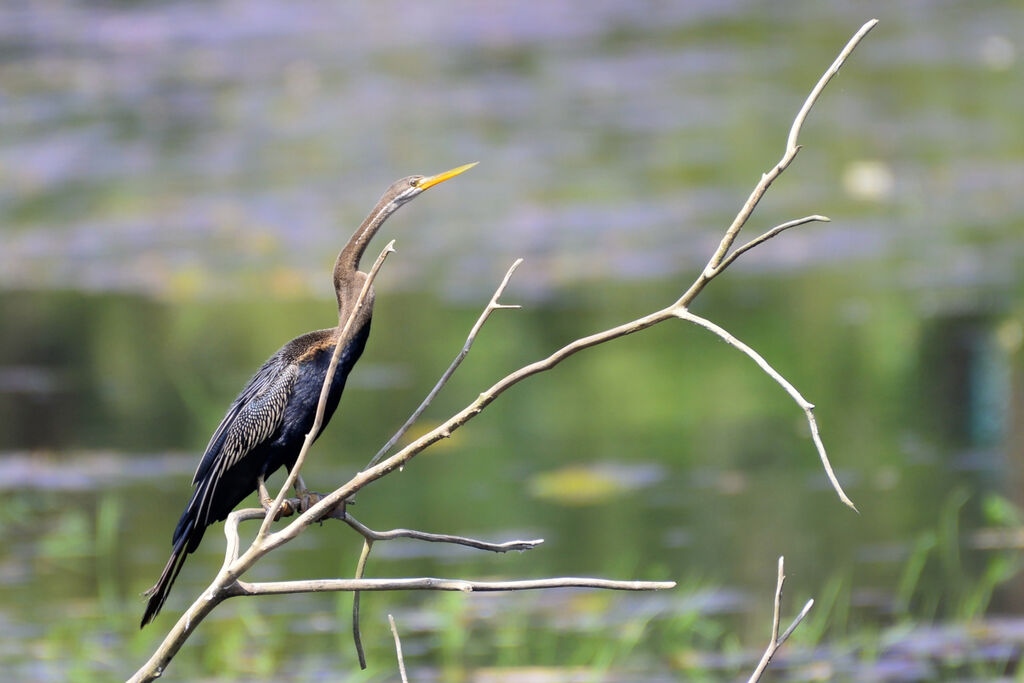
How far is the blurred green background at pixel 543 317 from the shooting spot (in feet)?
17.9

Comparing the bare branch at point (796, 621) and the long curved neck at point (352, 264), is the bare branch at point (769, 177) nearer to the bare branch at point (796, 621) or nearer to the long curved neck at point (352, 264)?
the bare branch at point (796, 621)

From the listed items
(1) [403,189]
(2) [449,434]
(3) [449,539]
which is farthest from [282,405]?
(2) [449,434]

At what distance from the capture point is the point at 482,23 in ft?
48.6

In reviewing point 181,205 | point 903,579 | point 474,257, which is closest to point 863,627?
point 903,579

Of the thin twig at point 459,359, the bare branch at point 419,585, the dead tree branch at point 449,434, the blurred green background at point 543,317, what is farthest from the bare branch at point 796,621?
the blurred green background at point 543,317

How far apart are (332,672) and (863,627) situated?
1.72 metres

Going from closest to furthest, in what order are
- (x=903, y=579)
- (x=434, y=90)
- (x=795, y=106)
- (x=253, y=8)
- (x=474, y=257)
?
1. (x=903, y=579)
2. (x=474, y=257)
3. (x=795, y=106)
4. (x=434, y=90)
5. (x=253, y=8)

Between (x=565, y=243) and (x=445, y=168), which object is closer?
(x=565, y=243)

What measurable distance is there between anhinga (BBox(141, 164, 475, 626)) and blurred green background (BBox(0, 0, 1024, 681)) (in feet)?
7.07

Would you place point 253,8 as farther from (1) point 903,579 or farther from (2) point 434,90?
(1) point 903,579

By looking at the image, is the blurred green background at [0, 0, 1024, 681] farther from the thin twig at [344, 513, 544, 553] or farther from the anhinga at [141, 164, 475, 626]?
the thin twig at [344, 513, 544, 553]

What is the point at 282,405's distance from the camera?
291 centimetres

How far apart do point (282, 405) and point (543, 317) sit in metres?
5.56

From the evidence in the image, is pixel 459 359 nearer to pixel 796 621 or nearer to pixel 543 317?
pixel 796 621
